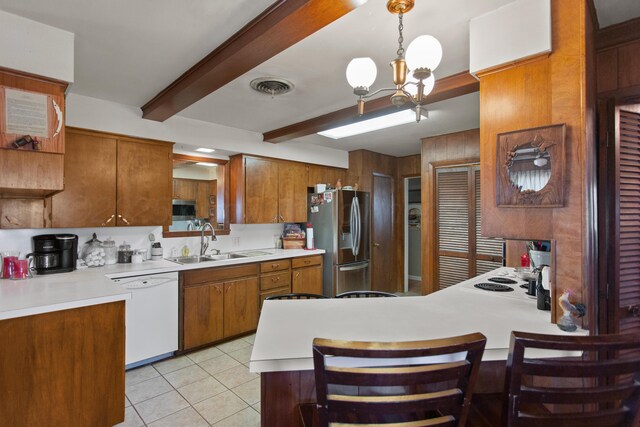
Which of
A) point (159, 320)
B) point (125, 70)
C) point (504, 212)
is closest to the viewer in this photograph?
point (504, 212)

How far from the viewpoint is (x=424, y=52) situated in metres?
1.33

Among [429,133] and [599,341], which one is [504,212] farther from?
[429,133]

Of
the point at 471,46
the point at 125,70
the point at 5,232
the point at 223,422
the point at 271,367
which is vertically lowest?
the point at 223,422

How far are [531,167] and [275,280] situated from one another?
118 inches

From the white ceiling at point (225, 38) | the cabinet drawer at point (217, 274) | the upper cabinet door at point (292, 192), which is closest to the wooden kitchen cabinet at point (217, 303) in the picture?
the cabinet drawer at point (217, 274)

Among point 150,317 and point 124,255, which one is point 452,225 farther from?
point 124,255

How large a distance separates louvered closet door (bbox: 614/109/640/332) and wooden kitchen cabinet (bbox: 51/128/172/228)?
365 cm

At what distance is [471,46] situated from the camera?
1.69 metres

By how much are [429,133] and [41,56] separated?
381cm

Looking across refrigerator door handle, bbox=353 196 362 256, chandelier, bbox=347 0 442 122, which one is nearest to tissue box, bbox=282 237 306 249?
refrigerator door handle, bbox=353 196 362 256

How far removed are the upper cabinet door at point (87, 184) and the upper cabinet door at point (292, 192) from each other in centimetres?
196

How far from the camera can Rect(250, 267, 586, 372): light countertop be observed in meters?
1.21

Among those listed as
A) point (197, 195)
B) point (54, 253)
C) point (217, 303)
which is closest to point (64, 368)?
point (54, 253)

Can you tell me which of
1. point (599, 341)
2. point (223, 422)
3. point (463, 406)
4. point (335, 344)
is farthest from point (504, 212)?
point (223, 422)
